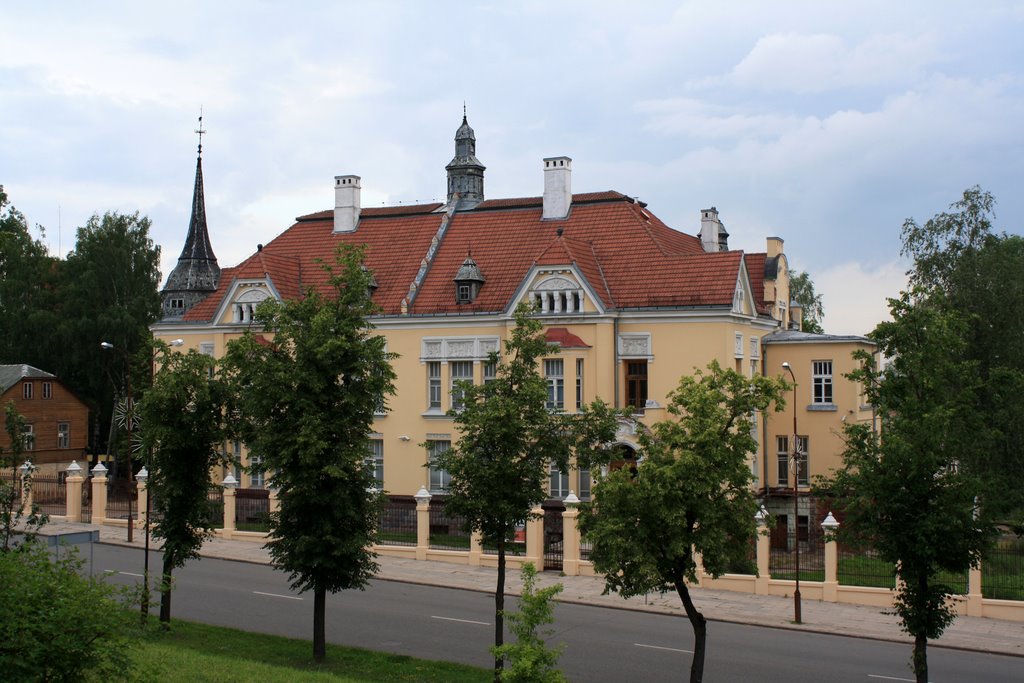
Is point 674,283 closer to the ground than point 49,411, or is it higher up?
higher up

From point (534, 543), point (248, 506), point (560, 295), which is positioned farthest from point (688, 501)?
point (248, 506)

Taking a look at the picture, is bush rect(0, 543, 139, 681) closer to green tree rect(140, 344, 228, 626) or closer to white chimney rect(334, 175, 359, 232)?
green tree rect(140, 344, 228, 626)

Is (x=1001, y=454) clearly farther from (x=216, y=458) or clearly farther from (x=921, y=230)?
(x=216, y=458)

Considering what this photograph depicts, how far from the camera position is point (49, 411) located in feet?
182

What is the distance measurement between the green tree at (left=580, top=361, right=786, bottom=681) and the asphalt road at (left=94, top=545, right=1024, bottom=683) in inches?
120

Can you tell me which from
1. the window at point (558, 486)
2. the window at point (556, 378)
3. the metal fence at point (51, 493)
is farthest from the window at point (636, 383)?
the metal fence at point (51, 493)

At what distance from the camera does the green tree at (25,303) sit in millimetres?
56812

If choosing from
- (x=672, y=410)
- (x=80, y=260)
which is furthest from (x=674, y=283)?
(x=80, y=260)

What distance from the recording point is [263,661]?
19.5m

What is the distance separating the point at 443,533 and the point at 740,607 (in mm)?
12180

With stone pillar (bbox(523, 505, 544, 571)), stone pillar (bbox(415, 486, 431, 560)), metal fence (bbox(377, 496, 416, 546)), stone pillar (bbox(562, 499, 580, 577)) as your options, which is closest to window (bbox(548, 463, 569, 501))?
metal fence (bbox(377, 496, 416, 546))

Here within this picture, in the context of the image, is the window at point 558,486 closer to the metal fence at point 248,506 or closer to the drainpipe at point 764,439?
the drainpipe at point 764,439

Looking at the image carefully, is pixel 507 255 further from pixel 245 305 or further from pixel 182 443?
pixel 182 443

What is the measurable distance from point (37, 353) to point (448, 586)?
3806cm
